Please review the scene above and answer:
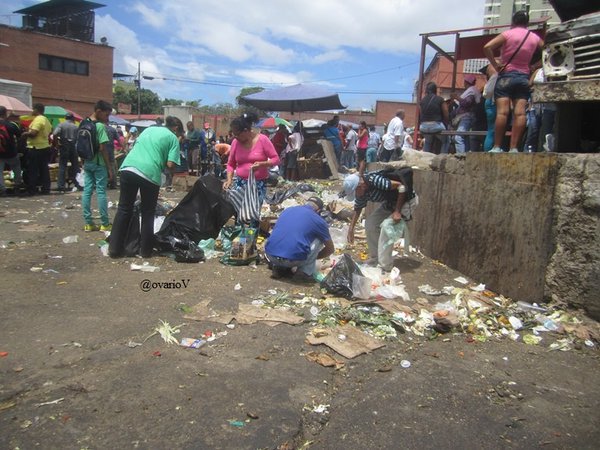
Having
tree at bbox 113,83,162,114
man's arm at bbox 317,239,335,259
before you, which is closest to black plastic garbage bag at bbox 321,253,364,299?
man's arm at bbox 317,239,335,259

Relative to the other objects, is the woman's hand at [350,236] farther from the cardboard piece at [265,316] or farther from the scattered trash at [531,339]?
the scattered trash at [531,339]

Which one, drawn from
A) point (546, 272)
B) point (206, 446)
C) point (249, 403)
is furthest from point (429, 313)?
point (206, 446)

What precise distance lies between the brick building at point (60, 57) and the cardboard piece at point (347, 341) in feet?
102

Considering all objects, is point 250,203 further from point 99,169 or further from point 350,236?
Answer: point 99,169

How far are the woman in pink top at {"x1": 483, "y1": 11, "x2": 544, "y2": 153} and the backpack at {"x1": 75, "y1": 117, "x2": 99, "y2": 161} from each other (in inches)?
204

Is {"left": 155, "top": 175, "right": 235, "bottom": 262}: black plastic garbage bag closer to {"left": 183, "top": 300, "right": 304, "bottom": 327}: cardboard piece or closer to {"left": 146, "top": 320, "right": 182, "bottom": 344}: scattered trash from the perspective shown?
{"left": 183, "top": 300, "right": 304, "bottom": 327}: cardboard piece

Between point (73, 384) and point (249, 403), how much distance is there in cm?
107

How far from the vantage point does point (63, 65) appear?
102ft

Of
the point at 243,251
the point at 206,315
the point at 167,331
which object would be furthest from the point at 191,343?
the point at 243,251

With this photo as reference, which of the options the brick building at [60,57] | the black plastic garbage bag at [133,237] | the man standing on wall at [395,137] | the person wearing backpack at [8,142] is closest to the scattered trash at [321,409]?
the black plastic garbage bag at [133,237]

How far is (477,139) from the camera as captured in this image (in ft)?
24.1

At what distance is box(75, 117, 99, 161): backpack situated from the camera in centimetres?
642

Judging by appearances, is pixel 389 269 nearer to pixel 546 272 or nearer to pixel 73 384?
pixel 546 272

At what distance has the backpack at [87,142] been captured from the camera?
642cm
